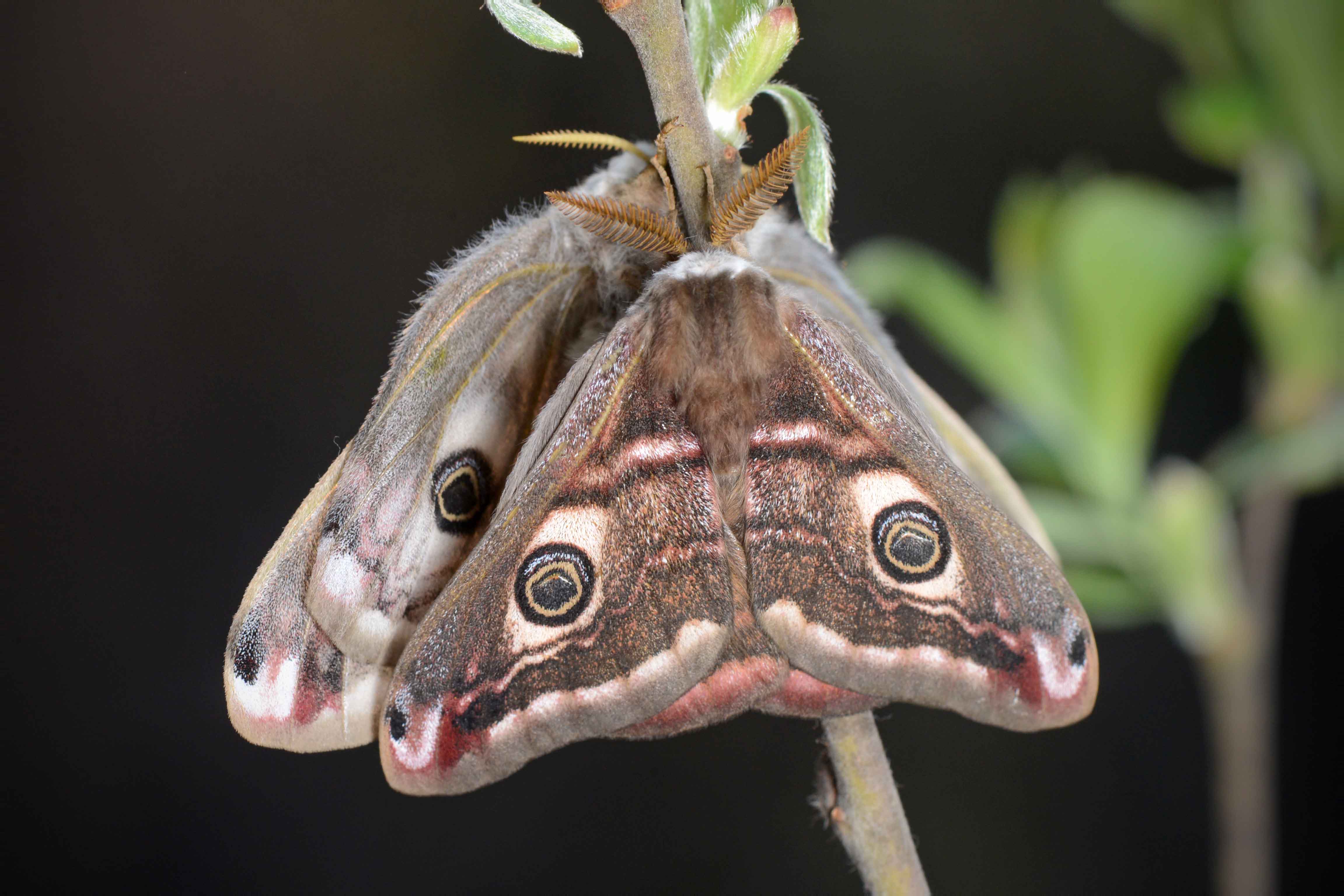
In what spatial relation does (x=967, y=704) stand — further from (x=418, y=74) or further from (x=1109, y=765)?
(x=1109, y=765)

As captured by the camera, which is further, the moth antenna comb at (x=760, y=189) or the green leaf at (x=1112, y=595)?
the green leaf at (x=1112, y=595)

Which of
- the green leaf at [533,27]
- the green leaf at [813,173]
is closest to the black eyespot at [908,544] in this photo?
the green leaf at [813,173]

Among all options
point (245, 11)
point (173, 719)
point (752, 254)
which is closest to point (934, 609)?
point (752, 254)

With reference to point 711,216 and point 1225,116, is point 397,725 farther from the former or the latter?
point 1225,116

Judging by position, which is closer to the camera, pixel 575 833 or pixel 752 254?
pixel 752 254

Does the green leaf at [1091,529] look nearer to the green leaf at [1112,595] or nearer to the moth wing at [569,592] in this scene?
the green leaf at [1112,595]

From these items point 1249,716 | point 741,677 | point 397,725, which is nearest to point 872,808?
point 741,677
